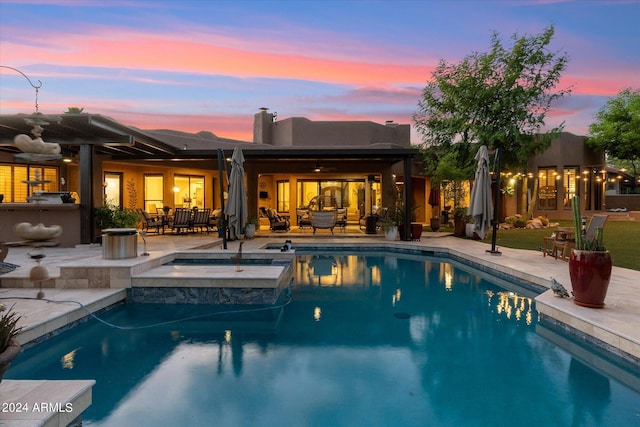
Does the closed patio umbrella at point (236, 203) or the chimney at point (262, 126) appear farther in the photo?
A: the chimney at point (262, 126)

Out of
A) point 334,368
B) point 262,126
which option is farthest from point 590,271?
point 262,126

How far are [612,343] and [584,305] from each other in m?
0.86

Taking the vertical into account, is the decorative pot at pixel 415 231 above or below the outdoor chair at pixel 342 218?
below

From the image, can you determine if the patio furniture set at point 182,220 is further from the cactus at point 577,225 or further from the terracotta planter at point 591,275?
the terracotta planter at point 591,275

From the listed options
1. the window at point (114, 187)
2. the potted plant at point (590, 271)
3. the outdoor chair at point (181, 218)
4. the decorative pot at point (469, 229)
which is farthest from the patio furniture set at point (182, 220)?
the potted plant at point (590, 271)

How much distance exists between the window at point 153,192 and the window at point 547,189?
65.9 ft

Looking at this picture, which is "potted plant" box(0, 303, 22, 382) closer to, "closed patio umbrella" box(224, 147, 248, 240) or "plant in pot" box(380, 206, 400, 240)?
"closed patio umbrella" box(224, 147, 248, 240)

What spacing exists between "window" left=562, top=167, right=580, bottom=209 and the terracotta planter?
63.5 ft

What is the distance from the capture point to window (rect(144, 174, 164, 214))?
671 inches

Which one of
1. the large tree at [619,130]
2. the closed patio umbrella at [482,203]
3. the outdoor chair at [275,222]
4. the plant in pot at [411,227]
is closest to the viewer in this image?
the closed patio umbrella at [482,203]

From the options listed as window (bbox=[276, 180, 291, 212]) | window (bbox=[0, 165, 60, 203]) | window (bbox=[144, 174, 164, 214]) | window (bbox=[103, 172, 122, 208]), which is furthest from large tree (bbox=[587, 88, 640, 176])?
window (bbox=[0, 165, 60, 203])

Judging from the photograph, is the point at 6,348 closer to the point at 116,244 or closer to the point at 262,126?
the point at 116,244

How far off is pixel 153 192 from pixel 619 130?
26.9 m

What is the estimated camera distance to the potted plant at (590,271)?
4.30 metres
